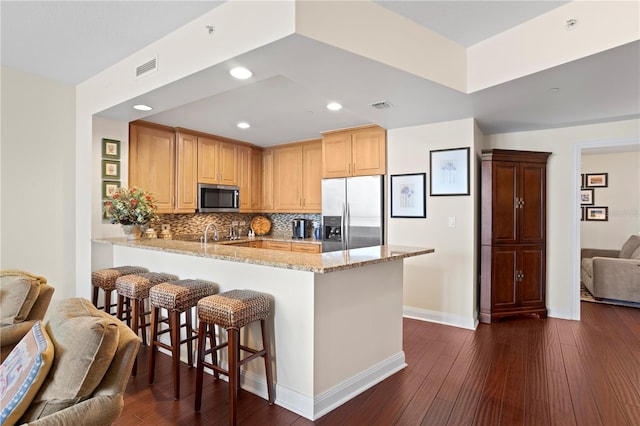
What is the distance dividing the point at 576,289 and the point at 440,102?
2.87 m

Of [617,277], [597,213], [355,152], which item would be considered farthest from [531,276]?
[597,213]

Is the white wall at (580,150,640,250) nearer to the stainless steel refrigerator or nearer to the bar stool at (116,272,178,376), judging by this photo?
the stainless steel refrigerator

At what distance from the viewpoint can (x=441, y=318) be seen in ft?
12.8

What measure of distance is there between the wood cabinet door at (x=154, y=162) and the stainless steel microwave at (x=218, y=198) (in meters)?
0.44

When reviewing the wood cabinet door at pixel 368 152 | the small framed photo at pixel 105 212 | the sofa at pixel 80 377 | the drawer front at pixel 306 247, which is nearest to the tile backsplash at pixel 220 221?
the drawer front at pixel 306 247

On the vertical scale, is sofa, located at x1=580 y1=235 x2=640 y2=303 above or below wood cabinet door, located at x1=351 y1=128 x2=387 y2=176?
below

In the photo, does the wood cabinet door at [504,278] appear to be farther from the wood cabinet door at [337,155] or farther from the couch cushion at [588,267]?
the wood cabinet door at [337,155]

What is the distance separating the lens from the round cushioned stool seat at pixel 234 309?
6.62ft

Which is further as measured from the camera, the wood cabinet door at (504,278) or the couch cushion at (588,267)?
the couch cushion at (588,267)

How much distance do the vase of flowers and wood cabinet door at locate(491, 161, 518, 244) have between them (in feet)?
12.4

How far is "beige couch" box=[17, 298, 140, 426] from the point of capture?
113 cm

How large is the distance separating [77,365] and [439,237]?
355 cm

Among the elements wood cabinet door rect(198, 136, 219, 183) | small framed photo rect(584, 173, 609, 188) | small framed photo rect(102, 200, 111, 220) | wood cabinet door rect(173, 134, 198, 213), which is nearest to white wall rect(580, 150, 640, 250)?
small framed photo rect(584, 173, 609, 188)

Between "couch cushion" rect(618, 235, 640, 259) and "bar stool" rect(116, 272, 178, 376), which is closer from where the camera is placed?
"bar stool" rect(116, 272, 178, 376)
